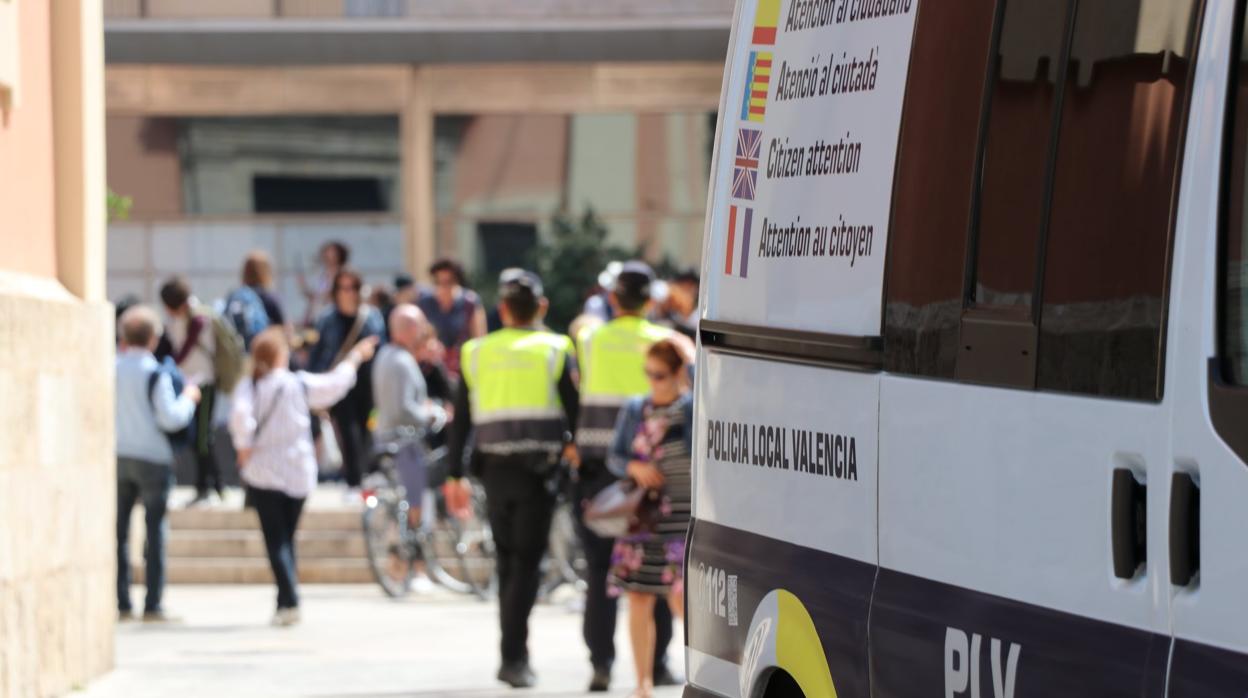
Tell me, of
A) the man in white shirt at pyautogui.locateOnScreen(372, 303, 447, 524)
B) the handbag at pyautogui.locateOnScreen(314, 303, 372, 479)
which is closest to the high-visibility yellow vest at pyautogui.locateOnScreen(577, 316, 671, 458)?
the man in white shirt at pyautogui.locateOnScreen(372, 303, 447, 524)

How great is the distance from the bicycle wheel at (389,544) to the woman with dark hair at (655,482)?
5.96 metres

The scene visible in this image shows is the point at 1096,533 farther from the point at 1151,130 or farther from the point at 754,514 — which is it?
the point at 754,514

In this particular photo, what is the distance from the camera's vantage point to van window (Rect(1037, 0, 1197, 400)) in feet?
10.7

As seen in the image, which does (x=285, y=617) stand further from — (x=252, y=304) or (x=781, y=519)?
(x=781, y=519)

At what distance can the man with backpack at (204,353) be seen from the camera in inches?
656

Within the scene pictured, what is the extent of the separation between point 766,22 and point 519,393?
5.51 meters

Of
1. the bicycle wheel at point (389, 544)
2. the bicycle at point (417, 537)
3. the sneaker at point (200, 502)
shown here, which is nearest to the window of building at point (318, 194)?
the sneaker at point (200, 502)

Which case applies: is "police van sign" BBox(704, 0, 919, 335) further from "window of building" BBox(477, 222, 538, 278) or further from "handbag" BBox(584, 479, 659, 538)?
"window of building" BBox(477, 222, 538, 278)

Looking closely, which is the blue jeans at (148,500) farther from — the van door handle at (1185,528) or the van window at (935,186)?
the van door handle at (1185,528)

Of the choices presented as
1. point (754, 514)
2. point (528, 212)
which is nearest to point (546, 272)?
point (528, 212)

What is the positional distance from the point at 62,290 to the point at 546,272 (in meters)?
18.3

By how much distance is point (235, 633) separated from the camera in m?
13.6

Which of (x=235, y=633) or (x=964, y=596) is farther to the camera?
(x=235, y=633)

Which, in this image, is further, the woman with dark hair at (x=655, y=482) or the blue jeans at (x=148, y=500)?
the blue jeans at (x=148, y=500)
